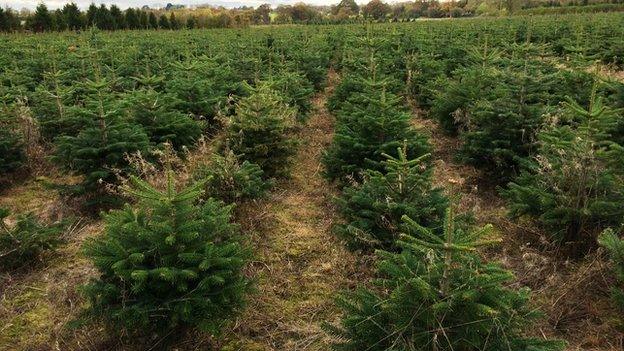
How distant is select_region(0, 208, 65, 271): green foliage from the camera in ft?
16.4

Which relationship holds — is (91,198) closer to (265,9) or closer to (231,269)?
(231,269)

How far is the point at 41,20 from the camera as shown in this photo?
34.1 m

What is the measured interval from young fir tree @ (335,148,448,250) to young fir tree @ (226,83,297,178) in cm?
273

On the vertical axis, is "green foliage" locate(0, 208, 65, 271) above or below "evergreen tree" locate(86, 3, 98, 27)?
below

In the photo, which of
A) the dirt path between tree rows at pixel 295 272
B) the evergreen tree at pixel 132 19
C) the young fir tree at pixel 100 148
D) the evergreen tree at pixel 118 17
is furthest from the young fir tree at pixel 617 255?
the evergreen tree at pixel 132 19

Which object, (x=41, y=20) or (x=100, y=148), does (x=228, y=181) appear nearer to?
(x=100, y=148)

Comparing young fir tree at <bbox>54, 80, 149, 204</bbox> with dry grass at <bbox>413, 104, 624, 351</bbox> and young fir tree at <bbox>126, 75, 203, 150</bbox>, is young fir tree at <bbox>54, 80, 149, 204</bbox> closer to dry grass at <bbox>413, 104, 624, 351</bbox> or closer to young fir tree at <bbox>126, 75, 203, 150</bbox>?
young fir tree at <bbox>126, 75, 203, 150</bbox>

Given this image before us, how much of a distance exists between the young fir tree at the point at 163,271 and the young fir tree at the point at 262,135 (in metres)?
3.53

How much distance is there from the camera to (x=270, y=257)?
17.7 ft

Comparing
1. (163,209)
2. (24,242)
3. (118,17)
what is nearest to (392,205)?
(163,209)

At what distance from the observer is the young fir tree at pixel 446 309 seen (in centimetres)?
279

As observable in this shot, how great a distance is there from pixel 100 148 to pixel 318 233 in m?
3.06

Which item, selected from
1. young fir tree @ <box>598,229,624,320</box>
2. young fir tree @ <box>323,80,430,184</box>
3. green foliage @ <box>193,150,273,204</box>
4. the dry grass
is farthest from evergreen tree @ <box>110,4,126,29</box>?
young fir tree @ <box>598,229,624,320</box>

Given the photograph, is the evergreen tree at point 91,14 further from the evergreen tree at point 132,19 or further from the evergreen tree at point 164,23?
the evergreen tree at point 164,23
